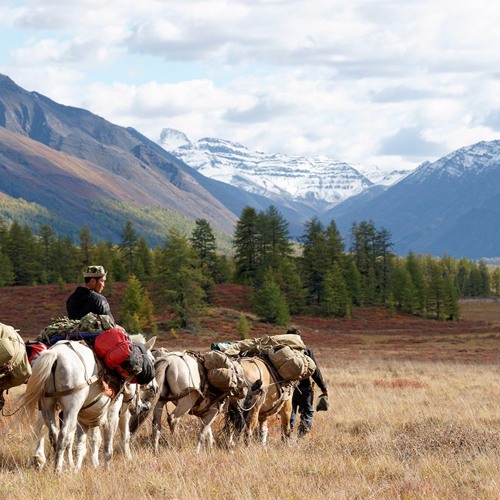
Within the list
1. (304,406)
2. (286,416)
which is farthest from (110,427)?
(304,406)

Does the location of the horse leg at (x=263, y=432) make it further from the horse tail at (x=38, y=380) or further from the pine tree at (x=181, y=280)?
the pine tree at (x=181, y=280)

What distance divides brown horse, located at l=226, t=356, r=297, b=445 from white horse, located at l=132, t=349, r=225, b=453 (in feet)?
1.30

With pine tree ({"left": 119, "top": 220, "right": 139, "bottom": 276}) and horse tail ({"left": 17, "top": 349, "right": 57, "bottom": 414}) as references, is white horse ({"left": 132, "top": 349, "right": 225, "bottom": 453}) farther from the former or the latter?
pine tree ({"left": 119, "top": 220, "right": 139, "bottom": 276})

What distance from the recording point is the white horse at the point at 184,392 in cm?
1267

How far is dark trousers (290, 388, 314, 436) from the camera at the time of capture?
1505 cm

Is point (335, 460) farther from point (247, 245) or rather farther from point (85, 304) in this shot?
point (247, 245)

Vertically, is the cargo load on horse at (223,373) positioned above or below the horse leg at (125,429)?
above

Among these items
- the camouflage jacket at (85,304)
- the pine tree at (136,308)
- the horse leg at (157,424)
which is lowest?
the pine tree at (136,308)

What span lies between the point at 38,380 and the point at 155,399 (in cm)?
305

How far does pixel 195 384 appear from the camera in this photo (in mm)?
12758

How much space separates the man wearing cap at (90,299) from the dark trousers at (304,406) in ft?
16.2

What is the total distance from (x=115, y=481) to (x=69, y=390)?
123cm

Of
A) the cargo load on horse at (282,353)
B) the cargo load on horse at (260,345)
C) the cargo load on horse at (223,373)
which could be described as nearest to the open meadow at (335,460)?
the cargo load on horse at (223,373)

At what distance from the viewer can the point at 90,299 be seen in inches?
451
